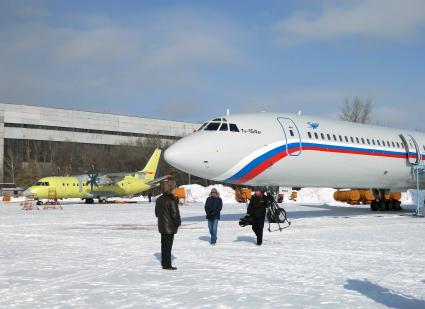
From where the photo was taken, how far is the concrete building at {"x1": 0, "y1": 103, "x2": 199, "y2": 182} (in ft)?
293

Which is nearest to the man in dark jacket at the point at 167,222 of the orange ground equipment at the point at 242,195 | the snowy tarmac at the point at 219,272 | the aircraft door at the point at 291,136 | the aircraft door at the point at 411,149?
the snowy tarmac at the point at 219,272

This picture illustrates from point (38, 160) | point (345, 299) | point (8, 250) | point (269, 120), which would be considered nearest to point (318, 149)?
point (269, 120)

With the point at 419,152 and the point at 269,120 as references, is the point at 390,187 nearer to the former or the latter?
the point at 419,152

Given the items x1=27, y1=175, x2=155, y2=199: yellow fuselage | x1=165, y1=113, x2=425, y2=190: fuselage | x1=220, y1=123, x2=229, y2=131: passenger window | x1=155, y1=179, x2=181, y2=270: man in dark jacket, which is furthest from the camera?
x1=27, y1=175, x2=155, y2=199: yellow fuselage

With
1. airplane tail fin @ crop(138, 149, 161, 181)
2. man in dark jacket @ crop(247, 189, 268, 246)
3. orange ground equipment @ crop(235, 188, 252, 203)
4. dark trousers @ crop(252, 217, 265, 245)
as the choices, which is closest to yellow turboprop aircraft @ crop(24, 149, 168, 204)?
airplane tail fin @ crop(138, 149, 161, 181)

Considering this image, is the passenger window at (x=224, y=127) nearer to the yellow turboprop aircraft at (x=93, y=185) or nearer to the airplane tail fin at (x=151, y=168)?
the yellow turboprop aircraft at (x=93, y=185)

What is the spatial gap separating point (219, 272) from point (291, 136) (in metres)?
11.8

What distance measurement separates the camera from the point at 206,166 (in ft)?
59.8

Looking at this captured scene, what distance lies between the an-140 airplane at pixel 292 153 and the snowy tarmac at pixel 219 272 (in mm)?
3485

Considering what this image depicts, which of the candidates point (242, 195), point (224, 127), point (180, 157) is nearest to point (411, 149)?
point (224, 127)

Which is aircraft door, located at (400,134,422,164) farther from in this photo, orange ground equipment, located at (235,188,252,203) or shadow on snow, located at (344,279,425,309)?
orange ground equipment, located at (235,188,252,203)

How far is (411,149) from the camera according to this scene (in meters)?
26.7

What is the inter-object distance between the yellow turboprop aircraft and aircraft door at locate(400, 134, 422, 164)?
95.6 feet

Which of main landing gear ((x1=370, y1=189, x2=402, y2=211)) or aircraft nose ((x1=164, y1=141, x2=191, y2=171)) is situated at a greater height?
aircraft nose ((x1=164, y1=141, x2=191, y2=171))
